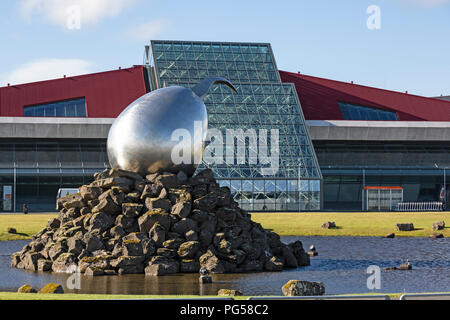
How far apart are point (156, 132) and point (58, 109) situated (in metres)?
56.6

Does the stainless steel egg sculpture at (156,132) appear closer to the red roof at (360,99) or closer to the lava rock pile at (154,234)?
the lava rock pile at (154,234)

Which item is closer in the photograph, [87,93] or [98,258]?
[98,258]

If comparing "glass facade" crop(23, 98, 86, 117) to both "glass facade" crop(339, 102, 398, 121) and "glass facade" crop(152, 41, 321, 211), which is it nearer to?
"glass facade" crop(152, 41, 321, 211)

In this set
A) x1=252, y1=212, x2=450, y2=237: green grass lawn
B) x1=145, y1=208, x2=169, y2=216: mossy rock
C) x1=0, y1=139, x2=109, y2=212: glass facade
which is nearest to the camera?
x1=145, y1=208, x2=169, y2=216: mossy rock

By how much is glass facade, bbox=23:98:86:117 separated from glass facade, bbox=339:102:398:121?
103ft

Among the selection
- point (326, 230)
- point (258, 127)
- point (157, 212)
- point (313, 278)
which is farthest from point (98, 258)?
point (258, 127)

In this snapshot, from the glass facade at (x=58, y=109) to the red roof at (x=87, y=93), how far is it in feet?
1.75

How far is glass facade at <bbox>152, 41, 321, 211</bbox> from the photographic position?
7069 cm

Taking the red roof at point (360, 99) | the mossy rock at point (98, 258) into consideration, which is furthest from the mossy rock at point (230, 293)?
the red roof at point (360, 99)

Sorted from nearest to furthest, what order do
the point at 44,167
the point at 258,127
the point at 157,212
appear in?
the point at 157,212 < the point at 258,127 < the point at 44,167

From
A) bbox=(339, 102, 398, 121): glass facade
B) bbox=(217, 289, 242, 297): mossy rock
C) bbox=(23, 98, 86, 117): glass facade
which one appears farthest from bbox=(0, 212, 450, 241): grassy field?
bbox=(339, 102, 398, 121): glass facade

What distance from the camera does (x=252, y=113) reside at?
75.9 meters

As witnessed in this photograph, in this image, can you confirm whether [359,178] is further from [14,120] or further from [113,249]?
[113,249]

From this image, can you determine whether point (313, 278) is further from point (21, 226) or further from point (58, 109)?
point (58, 109)
